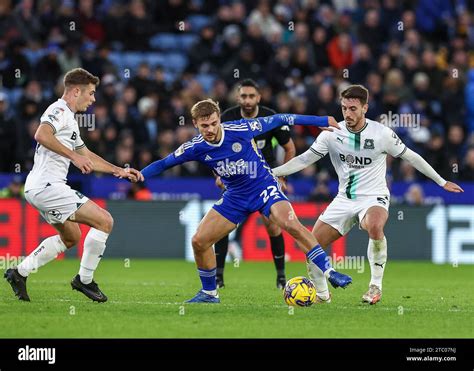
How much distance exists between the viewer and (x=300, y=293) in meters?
11.4

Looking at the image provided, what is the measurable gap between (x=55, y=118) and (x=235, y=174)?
191cm

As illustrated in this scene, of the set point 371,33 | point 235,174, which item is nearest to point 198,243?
point 235,174

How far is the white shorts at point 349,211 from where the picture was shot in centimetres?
1209

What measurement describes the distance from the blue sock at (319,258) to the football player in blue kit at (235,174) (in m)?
0.01

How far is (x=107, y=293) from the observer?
1289 centimetres

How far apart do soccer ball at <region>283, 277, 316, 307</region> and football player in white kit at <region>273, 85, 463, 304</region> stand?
1.55ft

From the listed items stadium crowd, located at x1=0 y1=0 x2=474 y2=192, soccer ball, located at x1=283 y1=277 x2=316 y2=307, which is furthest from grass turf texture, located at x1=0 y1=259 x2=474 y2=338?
stadium crowd, located at x1=0 y1=0 x2=474 y2=192

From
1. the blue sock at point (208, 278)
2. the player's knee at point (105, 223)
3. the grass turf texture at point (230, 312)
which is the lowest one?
the grass turf texture at point (230, 312)

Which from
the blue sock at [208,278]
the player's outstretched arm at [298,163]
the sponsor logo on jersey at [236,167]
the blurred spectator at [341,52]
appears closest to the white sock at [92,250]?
the blue sock at [208,278]

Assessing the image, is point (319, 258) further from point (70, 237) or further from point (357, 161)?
point (70, 237)

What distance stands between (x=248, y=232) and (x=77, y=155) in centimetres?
876

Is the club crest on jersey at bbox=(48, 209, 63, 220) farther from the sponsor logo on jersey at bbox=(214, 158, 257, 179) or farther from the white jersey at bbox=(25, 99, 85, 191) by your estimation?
the sponsor logo on jersey at bbox=(214, 158, 257, 179)

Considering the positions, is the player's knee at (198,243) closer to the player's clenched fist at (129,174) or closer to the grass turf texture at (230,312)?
the grass turf texture at (230,312)
